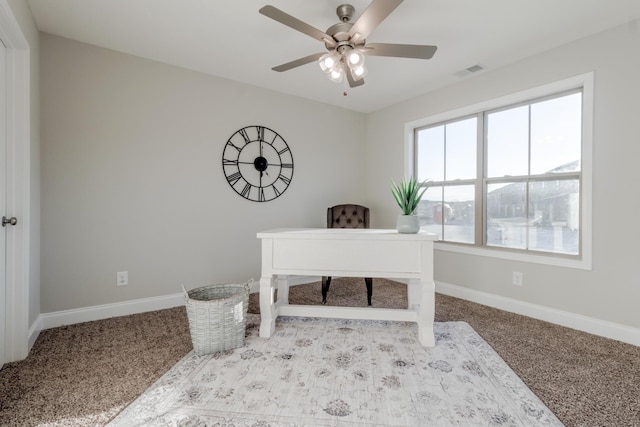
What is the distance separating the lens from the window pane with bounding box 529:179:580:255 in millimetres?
2510

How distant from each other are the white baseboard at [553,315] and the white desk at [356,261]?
44.8 inches

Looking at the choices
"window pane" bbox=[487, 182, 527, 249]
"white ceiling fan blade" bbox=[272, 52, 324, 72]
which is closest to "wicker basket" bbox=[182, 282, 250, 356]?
"white ceiling fan blade" bbox=[272, 52, 324, 72]

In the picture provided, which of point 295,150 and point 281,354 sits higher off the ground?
point 295,150

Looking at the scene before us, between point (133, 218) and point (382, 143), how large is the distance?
300cm

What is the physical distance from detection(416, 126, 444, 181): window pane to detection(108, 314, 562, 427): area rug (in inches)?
78.3

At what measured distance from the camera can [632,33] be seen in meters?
2.12

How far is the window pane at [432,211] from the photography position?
3541 mm

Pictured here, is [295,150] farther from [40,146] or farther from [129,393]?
[129,393]

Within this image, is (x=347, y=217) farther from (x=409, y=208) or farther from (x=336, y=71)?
(x=336, y=71)

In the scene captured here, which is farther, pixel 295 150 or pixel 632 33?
pixel 295 150

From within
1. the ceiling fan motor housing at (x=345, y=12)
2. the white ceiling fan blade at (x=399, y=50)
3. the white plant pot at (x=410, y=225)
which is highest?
the ceiling fan motor housing at (x=345, y=12)

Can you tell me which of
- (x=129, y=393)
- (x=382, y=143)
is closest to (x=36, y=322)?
(x=129, y=393)

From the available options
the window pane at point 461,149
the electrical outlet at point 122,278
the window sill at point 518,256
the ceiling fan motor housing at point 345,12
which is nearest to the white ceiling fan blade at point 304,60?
the ceiling fan motor housing at point 345,12

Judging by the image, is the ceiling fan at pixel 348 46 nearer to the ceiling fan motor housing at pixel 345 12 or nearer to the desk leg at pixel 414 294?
the ceiling fan motor housing at pixel 345 12
